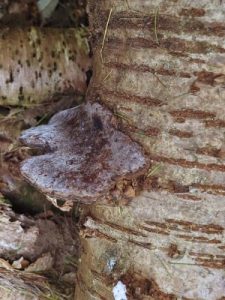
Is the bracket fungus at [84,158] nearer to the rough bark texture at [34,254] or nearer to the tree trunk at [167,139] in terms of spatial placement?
the tree trunk at [167,139]

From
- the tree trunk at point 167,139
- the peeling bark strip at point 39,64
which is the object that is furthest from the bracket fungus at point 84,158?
the peeling bark strip at point 39,64

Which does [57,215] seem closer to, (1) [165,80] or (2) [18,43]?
(2) [18,43]

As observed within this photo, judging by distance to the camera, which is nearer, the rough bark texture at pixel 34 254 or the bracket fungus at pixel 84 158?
the bracket fungus at pixel 84 158

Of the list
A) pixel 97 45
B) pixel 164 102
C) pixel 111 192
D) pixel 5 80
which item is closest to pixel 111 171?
pixel 111 192

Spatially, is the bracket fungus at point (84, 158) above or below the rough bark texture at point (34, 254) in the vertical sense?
above

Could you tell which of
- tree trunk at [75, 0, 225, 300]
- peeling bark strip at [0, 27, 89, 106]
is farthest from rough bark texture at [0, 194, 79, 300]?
tree trunk at [75, 0, 225, 300]

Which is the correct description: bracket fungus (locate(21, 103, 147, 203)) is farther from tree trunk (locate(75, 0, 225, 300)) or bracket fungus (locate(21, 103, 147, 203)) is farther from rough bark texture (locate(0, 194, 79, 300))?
rough bark texture (locate(0, 194, 79, 300))
